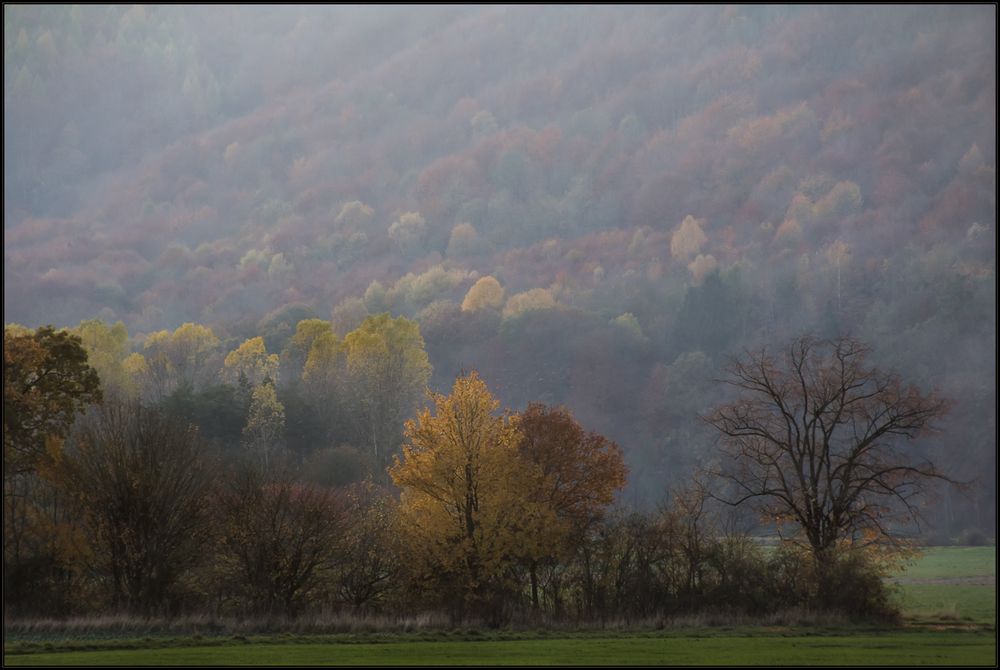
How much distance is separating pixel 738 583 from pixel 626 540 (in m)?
4.78

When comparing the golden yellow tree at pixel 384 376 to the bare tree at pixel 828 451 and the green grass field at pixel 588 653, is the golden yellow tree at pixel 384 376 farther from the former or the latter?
the green grass field at pixel 588 653

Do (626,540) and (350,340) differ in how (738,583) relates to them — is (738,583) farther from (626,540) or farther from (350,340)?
(350,340)

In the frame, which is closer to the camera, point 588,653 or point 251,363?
point 588,653

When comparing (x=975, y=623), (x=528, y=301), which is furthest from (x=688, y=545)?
(x=528, y=301)

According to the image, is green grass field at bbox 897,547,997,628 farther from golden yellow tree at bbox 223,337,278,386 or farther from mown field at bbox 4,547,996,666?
golden yellow tree at bbox 223,337,278,386

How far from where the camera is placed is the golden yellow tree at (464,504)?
41188 mm

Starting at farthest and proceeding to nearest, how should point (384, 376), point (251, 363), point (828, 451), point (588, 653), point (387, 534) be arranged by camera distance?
point (251, 363), point (384, 376), point (828, 451), point (387, 534), point (588, 653)

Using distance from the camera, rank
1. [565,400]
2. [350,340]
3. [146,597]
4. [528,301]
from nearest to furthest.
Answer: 1. [146,597]
2. [350,340]
3. [565,400]
4. [528,301]

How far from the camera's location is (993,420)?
122 meters

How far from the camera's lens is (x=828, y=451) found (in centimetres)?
4791

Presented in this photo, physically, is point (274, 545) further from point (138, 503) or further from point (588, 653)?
point (588, 653)

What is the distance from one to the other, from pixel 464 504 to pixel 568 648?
12.8 meters

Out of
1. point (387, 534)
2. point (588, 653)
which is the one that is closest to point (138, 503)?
point (387, 534)

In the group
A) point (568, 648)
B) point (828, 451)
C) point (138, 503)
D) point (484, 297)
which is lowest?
point (568, 648)
